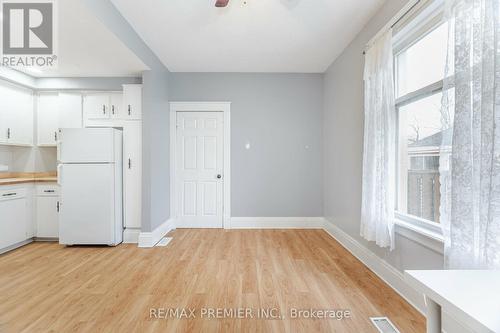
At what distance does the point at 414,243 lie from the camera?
2.01 m

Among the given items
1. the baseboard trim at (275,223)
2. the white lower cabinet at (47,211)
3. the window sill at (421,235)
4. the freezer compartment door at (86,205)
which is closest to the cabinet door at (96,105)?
the freezer compartment door at (86,205)

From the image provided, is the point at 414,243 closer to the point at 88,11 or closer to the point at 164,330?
the point at 164,330

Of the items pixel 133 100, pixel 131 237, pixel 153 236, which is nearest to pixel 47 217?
pixel 131 237

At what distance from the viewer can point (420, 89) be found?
81.1 inches

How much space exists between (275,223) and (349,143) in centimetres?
194

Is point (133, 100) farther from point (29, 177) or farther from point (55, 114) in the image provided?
point (29, 177)

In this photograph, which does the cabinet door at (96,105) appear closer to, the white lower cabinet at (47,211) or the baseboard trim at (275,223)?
the white lower cabinet at (47,211)

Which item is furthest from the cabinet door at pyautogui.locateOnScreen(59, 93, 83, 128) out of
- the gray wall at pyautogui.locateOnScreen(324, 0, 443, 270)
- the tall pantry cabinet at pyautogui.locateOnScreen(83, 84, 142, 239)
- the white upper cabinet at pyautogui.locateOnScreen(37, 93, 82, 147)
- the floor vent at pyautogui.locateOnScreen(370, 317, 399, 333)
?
the floor vent at pyautogui.locateOnScreen(370, 317, 399, 333)

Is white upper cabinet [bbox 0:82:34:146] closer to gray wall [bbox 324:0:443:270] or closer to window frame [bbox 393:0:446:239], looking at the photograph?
gray wall [bbox 324:0:443:270]

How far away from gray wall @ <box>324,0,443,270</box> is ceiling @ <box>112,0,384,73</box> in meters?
0.19

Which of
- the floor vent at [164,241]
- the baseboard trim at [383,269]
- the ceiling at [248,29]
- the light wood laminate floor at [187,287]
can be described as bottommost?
the light wood laminate floor at [187,287]

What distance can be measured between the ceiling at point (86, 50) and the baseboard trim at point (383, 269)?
12.1 ft

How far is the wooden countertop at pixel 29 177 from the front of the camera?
3.45 meters

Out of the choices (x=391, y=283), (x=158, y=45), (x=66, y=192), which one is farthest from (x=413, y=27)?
(x=66, y=192)
